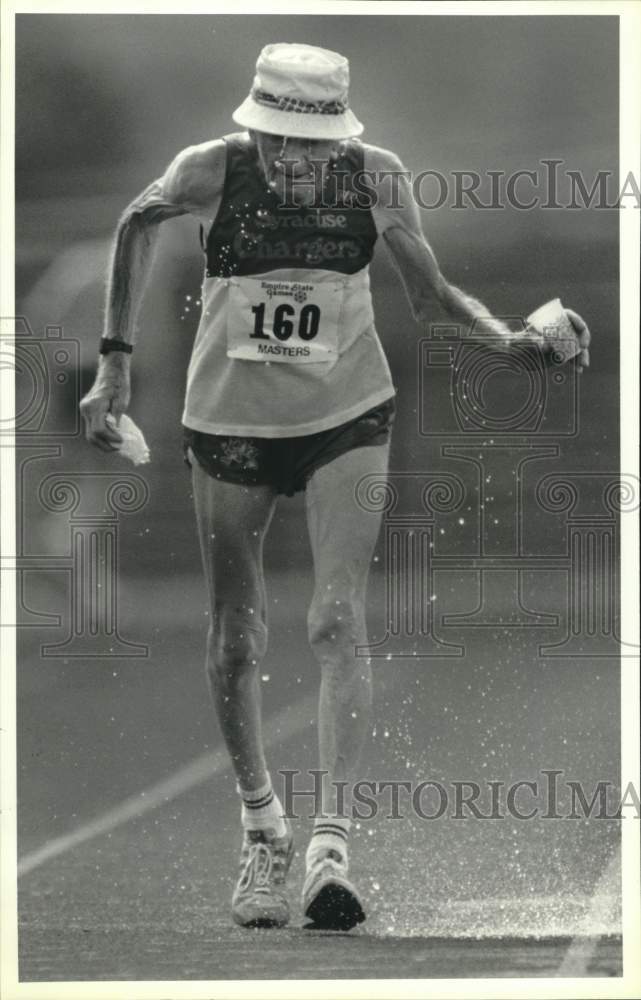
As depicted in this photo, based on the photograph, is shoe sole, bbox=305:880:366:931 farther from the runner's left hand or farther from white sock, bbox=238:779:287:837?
the runner's left hand

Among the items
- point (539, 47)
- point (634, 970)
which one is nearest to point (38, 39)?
point (539, 47)

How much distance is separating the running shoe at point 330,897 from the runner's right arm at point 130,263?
1.45 m

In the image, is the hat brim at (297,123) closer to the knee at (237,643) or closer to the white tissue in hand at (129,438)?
the white tissue in hand at (129,438)

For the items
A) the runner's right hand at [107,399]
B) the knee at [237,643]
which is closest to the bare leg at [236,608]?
the knee at [237,643]

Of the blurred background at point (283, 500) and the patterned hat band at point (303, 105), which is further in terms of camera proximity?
the blurred background at point (283, 500)

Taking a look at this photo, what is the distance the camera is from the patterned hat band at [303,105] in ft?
21.9

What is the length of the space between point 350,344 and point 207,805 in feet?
4.90

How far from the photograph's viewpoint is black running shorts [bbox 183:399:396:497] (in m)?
6.74

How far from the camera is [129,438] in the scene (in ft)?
22.6

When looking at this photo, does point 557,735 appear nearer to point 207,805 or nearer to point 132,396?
point 207,805

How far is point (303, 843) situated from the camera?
6.85 m

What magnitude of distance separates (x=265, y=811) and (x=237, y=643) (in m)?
0.53

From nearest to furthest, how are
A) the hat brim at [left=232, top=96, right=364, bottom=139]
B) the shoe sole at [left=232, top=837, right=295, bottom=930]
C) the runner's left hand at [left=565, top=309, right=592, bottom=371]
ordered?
the hat brim at [left=232, top=96, right=364, bottom=139]
the shoe sole at [left=232, top=837, right=295, bottom=930]
the runner's left hand at [left=565, top=309, right=592, bottom=371]

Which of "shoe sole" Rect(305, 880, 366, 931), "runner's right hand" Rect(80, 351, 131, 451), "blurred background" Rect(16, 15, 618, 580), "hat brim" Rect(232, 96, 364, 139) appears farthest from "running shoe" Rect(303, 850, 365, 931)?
"hat brim" Rect(232, 96, 364, 139)
